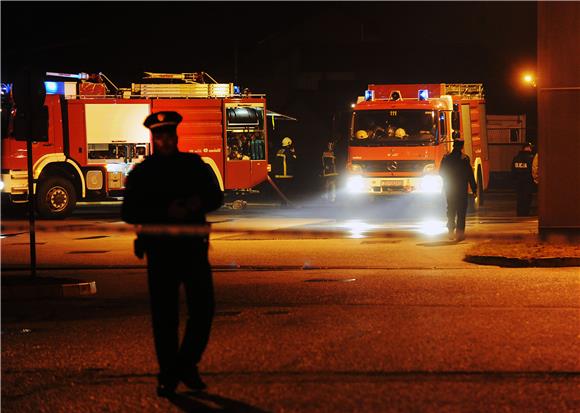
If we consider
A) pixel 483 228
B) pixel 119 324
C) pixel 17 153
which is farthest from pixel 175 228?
pixel 17 153

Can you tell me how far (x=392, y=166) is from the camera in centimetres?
2367

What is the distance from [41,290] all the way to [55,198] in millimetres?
13785

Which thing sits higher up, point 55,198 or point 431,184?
point 431,184

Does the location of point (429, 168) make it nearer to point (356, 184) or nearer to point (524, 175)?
point (356, 184)

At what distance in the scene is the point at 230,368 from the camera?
750 centimetres

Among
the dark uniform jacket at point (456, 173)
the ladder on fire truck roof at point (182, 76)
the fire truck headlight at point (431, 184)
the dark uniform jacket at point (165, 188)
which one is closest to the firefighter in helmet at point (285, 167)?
the ladder on fire truck roof at point (182, 76)

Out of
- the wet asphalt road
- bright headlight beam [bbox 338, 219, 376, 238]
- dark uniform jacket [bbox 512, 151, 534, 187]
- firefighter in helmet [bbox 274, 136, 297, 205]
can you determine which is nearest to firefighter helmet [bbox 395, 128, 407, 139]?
bright headlight beam [bbox 338, 219, 376, 238]

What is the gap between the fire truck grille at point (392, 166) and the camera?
77.2 feet

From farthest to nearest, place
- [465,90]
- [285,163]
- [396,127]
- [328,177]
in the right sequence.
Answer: [328,177] → [285,163] → [465,90] → [396,127]

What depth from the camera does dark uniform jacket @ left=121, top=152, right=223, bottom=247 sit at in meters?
6.78

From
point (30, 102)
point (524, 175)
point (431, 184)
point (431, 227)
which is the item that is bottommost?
point (431, 227)

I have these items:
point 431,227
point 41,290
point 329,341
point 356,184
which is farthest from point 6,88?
point 329,341

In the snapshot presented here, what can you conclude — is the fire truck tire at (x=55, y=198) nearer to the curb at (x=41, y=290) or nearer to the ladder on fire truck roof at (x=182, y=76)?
the ladder on fire truck roof at (x=182, y=76)

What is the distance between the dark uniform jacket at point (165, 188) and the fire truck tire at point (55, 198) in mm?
18581
